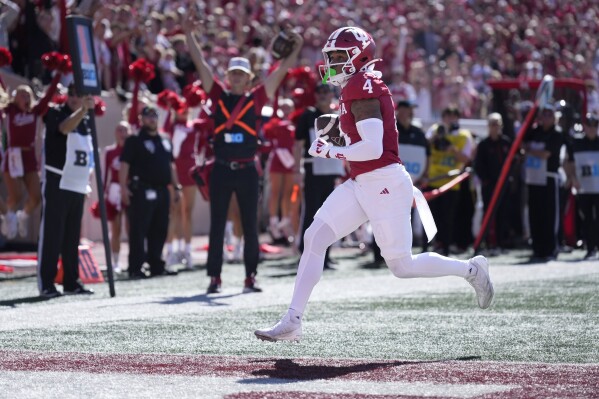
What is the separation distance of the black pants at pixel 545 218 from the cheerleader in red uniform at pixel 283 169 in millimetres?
3582

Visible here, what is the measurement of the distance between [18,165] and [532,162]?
21.2 feet

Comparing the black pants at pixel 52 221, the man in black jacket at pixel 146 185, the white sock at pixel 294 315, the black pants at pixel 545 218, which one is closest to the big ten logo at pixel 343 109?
the white sock at pixel 294 315

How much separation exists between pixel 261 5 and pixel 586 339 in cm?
1766

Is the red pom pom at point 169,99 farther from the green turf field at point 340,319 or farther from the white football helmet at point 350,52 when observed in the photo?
the white football helmet at point 350,52

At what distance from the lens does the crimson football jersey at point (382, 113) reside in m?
7.57

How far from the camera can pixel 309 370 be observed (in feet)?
22.3

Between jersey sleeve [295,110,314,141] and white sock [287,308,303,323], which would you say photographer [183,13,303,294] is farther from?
white sock [287,308,303,323]

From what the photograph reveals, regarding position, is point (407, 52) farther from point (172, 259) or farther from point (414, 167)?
point (172, 259)

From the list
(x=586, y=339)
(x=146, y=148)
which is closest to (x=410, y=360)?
(x=586, y=339)

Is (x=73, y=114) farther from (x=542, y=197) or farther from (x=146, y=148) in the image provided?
(x=542, y=197)

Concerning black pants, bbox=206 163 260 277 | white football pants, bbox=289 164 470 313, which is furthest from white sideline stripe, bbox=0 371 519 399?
black pants, bbox=206 163 260 277

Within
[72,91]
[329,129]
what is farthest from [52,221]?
[329,129]

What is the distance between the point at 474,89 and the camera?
2658cm

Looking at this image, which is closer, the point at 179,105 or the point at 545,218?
the point at 179,105
